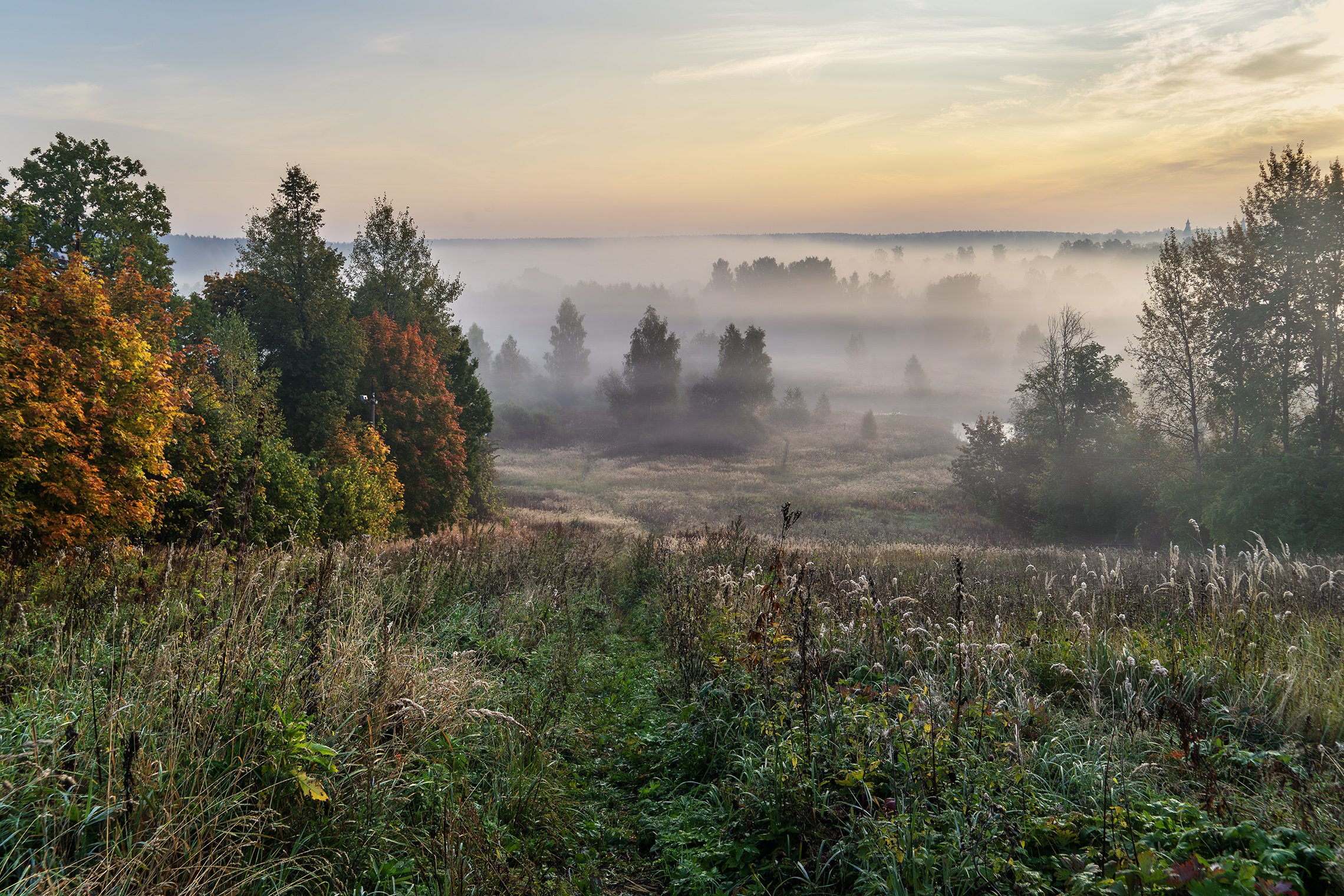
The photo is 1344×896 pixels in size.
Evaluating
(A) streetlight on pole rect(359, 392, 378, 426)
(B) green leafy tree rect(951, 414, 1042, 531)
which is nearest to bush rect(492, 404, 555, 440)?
(A) streetlight on pole rect(359, 392, 378, 426)

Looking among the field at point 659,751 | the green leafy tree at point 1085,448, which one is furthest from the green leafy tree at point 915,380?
the field at point 659,751

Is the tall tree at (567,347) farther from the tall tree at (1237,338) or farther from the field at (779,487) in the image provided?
the tall tree at (1237,338)

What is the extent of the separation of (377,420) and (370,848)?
34.3m

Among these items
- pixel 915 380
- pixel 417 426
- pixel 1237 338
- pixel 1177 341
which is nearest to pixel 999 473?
pixel 1177 341

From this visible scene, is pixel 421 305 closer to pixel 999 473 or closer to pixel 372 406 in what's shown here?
pixel 372 406

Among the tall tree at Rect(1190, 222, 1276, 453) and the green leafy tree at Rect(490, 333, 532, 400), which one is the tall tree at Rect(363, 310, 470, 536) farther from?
the green leafy tree at Rect(490, 333, 532, 400)

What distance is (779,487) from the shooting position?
2063 inches

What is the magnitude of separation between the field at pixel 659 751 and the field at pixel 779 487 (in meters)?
20.3

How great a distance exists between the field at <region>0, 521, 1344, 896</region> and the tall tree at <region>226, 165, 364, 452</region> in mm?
24983

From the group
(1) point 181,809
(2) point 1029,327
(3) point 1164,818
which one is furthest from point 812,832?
(2) point 1029,327

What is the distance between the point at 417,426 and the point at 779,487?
28.7 meters

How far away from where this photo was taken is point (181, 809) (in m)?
2.95

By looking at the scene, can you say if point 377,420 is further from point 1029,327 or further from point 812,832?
point 1029,327

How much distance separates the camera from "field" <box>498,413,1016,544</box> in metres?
36.0
